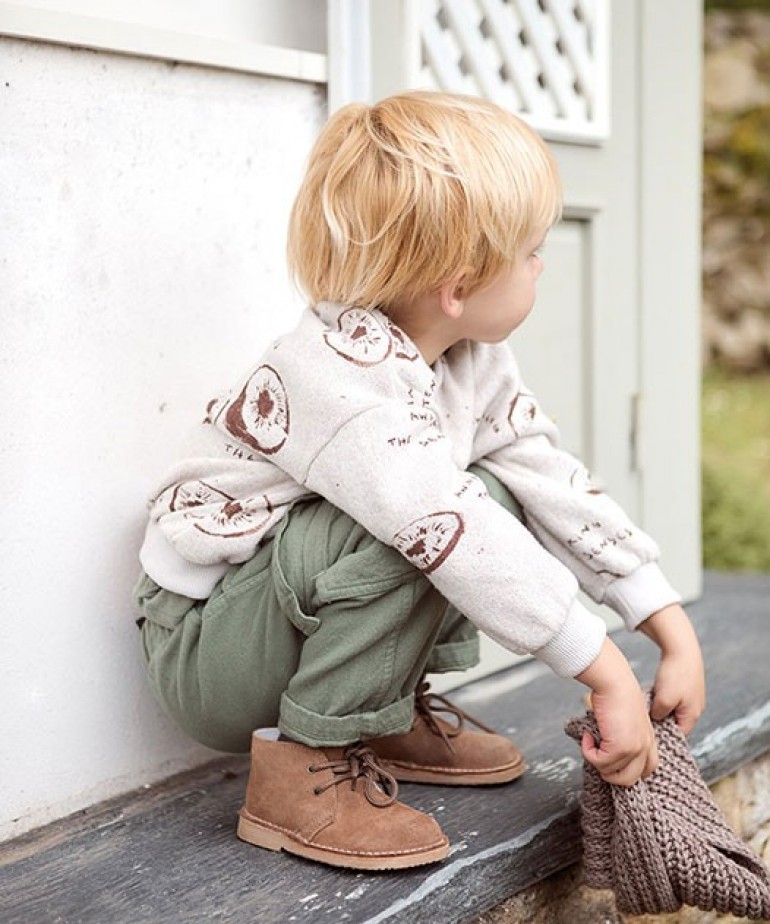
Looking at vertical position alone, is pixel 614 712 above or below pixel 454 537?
below

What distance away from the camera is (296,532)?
1424 mm

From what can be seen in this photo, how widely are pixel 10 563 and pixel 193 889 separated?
0.41 m

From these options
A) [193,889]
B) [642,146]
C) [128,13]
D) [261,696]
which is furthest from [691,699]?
[642,146]

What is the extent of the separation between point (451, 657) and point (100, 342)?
565 mm

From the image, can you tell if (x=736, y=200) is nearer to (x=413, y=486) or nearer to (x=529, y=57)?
(x=529, y=57)

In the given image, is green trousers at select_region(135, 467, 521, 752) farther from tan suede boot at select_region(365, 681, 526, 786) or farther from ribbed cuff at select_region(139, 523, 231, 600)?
tan suede boot at select_region(365, 681, 526, 786)

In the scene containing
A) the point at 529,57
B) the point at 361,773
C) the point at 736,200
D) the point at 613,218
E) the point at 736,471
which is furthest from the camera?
the point at 736,200

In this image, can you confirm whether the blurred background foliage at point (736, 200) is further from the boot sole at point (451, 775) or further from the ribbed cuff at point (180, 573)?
the ribbed cuff at point (180, 573)

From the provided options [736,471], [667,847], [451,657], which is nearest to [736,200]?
[736,471]

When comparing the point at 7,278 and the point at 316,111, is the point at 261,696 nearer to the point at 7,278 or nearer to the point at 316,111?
the point at 7,278

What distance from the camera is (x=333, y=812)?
1410 mm

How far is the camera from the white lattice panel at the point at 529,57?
1999mm

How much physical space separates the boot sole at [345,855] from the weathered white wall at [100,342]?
27cm

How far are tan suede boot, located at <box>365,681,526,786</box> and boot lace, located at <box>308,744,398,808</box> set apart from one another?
21 cm
